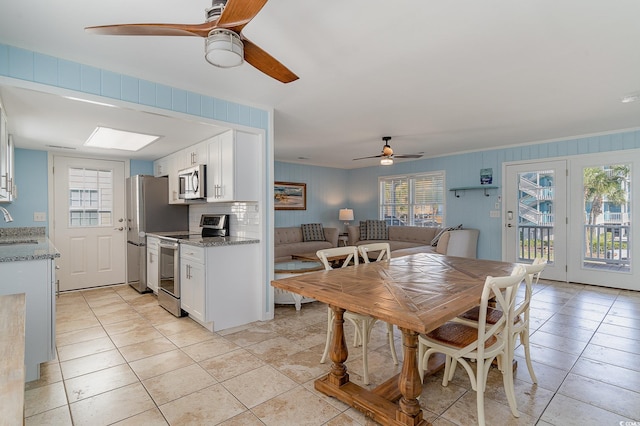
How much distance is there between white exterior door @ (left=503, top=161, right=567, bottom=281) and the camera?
524 centimetres

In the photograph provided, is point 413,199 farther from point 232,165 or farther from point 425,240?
point 232,165

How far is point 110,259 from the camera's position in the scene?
507 centimetres

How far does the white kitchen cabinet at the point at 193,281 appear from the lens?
125 inches

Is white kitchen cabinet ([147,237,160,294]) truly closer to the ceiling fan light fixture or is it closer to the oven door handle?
the oven door handle

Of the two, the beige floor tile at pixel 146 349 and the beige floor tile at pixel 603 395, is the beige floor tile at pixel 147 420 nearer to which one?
the beige floor tile at pixel 146 349

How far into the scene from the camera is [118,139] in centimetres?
395

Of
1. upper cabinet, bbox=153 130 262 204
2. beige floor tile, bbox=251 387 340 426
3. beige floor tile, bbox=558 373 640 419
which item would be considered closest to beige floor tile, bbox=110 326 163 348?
upper cabinet, bbox=153 130 262 204

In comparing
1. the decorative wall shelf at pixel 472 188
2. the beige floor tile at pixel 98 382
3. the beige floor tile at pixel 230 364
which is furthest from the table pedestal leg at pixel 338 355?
the decorative wall shelf at pixel 472 188

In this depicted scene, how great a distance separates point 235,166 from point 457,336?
2550mm

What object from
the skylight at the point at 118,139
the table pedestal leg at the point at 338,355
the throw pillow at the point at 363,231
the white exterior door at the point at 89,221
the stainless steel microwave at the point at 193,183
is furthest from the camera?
the throw pillow at the point at 363,231

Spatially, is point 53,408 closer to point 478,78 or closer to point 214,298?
point 214,298

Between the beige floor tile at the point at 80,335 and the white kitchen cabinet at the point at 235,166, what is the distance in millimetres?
1725

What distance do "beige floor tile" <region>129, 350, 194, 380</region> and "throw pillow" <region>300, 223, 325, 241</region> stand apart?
4.59 m

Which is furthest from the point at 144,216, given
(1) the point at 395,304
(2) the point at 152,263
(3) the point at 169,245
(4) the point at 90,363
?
(1) the point at 395,304
